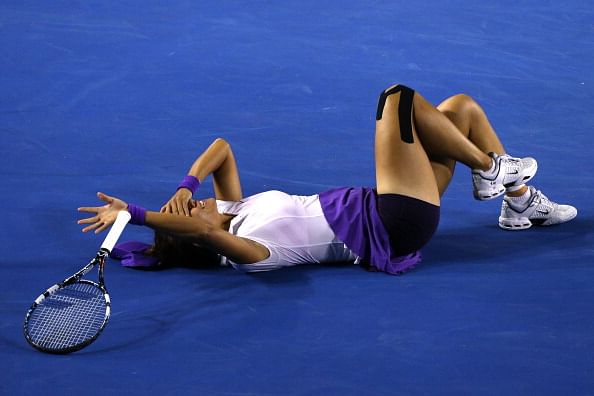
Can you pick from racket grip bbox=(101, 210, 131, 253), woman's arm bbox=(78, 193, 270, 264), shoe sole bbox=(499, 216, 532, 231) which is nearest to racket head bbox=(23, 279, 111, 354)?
racket grip bbox=(101, 210, 131, 253)

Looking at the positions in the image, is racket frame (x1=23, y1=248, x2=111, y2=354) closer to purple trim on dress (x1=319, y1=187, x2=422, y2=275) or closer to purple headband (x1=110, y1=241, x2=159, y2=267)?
purple headband (x1=110, y1=241, x2=159, y2=267)

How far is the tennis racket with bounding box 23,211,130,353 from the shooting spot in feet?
14.5

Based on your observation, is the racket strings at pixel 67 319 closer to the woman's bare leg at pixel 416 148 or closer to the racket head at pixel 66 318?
the racket head at pixel 66 318

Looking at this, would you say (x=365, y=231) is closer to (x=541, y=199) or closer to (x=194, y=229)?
(x=194, y=229)

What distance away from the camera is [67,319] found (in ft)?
15.0

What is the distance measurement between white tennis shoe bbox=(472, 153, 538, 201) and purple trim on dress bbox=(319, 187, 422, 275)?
0.57m

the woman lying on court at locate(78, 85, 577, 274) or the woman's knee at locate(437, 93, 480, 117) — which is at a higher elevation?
the woman's knee at locate(437, 93, 480, 117)

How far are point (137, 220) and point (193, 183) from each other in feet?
1.82

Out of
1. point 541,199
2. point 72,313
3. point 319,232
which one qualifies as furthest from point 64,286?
point 541,199

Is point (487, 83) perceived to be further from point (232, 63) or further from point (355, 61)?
point (232, 63)

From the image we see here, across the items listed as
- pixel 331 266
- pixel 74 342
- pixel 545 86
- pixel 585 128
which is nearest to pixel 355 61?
pixel 545 86

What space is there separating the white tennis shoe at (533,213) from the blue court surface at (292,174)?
6 cm

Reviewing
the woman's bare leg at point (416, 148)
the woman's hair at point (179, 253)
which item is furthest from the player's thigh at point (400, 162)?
the woman's hair at point (179, 253)

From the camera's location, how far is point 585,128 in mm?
7094
